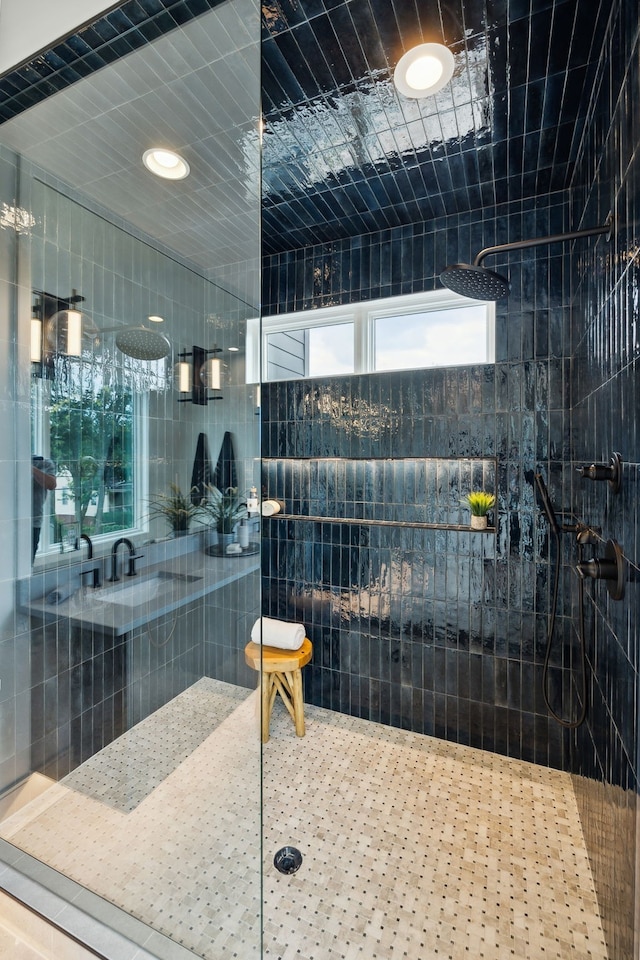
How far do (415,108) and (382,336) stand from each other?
3.31 feet

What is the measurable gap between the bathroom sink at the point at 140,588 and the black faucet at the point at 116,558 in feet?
0.07

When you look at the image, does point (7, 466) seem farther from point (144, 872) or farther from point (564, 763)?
point (564, 763)

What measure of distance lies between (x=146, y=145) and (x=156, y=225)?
8.6 inches

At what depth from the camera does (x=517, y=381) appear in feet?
6.89

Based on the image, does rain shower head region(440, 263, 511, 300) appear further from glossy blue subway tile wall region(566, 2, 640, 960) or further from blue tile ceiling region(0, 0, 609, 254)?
blue tile ceiling region(0, 0, 609, 254)

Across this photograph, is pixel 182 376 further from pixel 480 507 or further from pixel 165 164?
pixel 480 507

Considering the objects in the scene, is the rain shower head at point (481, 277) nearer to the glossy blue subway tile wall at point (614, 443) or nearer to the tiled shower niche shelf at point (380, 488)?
the glossy blue subway tile wall at point (614, 443)

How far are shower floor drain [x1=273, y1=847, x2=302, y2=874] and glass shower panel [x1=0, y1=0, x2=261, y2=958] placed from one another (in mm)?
471

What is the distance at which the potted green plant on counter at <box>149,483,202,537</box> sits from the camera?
1.30m

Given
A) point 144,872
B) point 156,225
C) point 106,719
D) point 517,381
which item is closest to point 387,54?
point 156,225

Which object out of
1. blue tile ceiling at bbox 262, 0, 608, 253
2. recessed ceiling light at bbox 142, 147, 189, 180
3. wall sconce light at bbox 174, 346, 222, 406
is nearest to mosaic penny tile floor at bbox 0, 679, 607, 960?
wall sconce light at bbox 174, 346, 222, 406

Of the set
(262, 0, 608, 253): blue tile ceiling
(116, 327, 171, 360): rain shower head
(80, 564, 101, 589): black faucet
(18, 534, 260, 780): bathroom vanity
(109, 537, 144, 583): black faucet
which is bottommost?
(18, 534, 260, 780): bathroom vanity

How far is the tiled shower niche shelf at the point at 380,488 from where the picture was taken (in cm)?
221

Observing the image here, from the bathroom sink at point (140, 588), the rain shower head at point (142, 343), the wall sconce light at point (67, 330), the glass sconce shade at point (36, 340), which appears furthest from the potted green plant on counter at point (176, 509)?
the glass sconce shade at point (36, 340)
